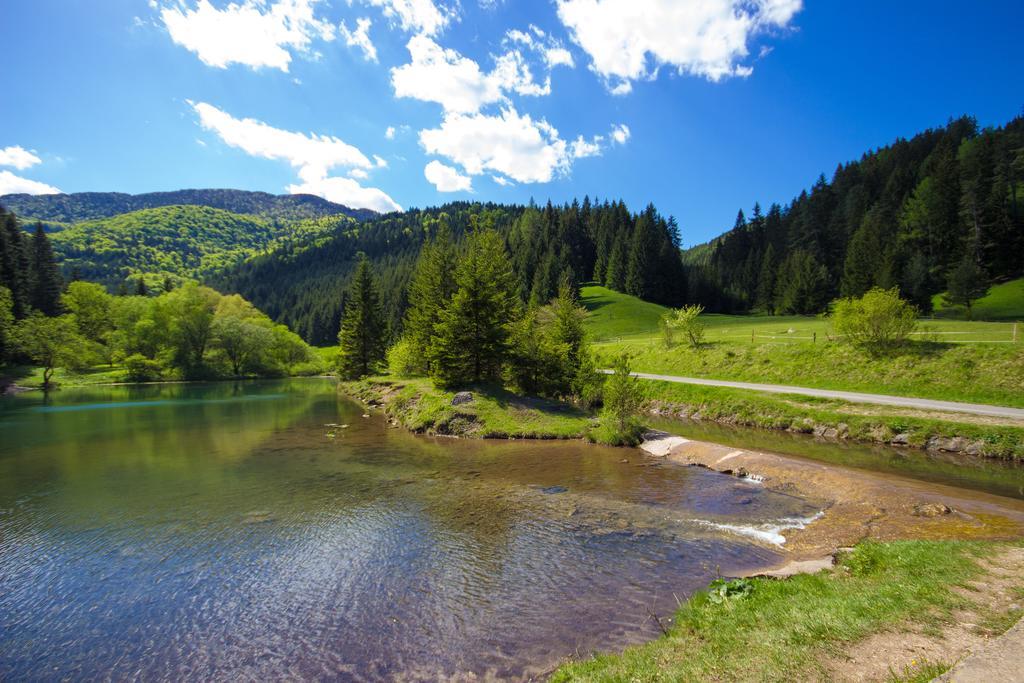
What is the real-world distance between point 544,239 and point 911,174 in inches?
3349

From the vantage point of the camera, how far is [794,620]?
675cm

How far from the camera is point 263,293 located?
642 feet

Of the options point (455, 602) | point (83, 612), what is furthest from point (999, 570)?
point (83, 612)

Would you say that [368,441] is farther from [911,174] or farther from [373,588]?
[911,174]

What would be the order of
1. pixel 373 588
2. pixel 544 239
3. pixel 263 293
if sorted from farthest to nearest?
pixel 263 293, pixel 544 239, pixel 373 588

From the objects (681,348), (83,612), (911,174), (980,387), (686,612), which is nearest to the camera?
(686,612)

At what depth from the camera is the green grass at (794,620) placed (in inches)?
229

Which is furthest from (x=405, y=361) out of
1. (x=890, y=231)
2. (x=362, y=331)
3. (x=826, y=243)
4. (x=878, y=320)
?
(x=826, y=243)

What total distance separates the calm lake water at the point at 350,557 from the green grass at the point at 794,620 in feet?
3.59

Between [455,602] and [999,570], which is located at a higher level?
[999,570]

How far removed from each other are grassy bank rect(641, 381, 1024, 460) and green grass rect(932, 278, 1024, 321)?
1858 inches

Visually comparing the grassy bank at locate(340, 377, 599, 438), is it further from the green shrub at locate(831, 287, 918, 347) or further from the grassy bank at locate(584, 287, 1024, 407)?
the green shrub at locate(831, 287, 918, 347)

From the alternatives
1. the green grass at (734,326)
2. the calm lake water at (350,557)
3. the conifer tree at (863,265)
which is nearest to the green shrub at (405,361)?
the green grass at (734,326)

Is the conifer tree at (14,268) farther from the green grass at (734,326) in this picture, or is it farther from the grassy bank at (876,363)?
the grassy bank at (876,363)
